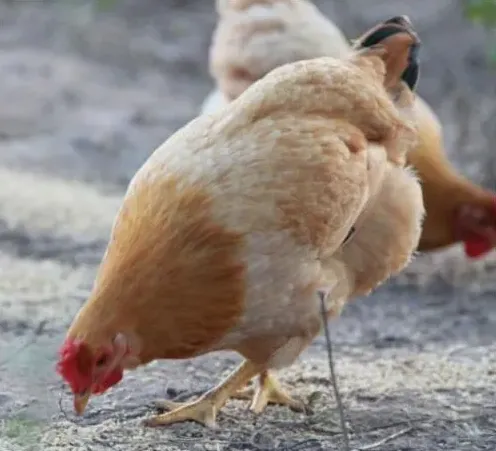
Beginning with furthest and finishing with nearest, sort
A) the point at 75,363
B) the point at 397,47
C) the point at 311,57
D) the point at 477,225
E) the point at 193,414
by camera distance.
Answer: the point at 477,225 → the point at 311,57 → the point at 397,47 → the point at 193,414 → the point at 75,363

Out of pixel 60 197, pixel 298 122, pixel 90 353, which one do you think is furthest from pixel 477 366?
pixel 60 197

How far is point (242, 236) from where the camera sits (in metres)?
3.09

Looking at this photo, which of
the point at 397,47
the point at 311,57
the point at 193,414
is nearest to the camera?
the point at 193,414

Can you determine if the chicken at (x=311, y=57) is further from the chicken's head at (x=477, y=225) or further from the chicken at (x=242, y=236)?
the chicken at (x=242, y=236)

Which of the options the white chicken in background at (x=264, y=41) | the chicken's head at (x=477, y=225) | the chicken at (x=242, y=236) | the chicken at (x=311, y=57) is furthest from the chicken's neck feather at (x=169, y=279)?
the chicken's head at (x=477, y=225)

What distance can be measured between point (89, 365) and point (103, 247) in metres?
2.62

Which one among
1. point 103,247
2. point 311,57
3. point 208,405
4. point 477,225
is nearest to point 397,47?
point 311,57

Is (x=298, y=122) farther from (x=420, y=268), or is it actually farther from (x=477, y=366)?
(x=420, y=268)

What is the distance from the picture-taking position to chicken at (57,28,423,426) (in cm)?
305

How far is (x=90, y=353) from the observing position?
2982 millimetres

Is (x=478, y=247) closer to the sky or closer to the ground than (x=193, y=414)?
closer to the ground

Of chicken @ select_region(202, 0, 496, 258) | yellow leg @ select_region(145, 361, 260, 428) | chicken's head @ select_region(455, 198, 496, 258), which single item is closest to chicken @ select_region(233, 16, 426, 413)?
yellow leg @ select_region(145, 361, 260, 428)

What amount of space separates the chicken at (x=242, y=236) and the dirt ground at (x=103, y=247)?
29cm

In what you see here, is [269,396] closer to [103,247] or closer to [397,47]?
[397,47]
